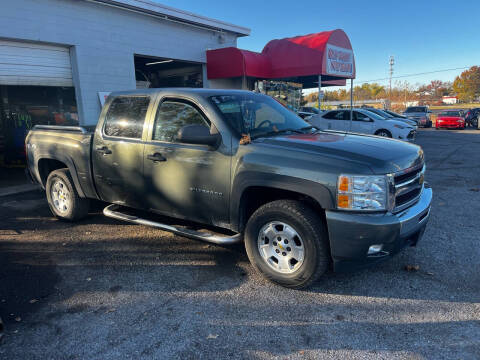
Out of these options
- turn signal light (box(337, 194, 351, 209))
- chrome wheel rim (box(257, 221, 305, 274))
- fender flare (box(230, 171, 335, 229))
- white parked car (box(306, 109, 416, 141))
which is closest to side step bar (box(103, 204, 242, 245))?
fender flare (box(230, 171, 335, 229))

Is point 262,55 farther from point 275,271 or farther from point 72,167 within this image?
point 275,271

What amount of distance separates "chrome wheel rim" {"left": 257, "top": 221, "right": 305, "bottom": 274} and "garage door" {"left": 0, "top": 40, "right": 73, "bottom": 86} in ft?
29.7

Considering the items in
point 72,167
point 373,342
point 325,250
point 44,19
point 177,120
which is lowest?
point 373,342

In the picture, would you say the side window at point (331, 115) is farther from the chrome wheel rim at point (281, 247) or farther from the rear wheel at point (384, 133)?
the chrome wheel rim at point (281, 247)

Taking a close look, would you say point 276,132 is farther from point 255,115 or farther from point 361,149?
point 361,149

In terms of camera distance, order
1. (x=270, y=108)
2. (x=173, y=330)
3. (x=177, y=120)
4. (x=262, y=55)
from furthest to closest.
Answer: (x=262, y=55) < (x=270, y=108) < (x=177, y=120) < (x=173, y=330)

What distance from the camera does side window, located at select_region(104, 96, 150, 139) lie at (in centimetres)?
451

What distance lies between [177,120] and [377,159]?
7.31 feet

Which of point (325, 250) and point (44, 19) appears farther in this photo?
point (44, 19)

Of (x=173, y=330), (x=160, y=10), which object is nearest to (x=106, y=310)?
(x=173, y=330)

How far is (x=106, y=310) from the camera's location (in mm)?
3283

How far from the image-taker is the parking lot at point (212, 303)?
2.75 meters

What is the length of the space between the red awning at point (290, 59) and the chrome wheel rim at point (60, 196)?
1057 centimetres

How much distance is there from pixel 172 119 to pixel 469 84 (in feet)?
328
